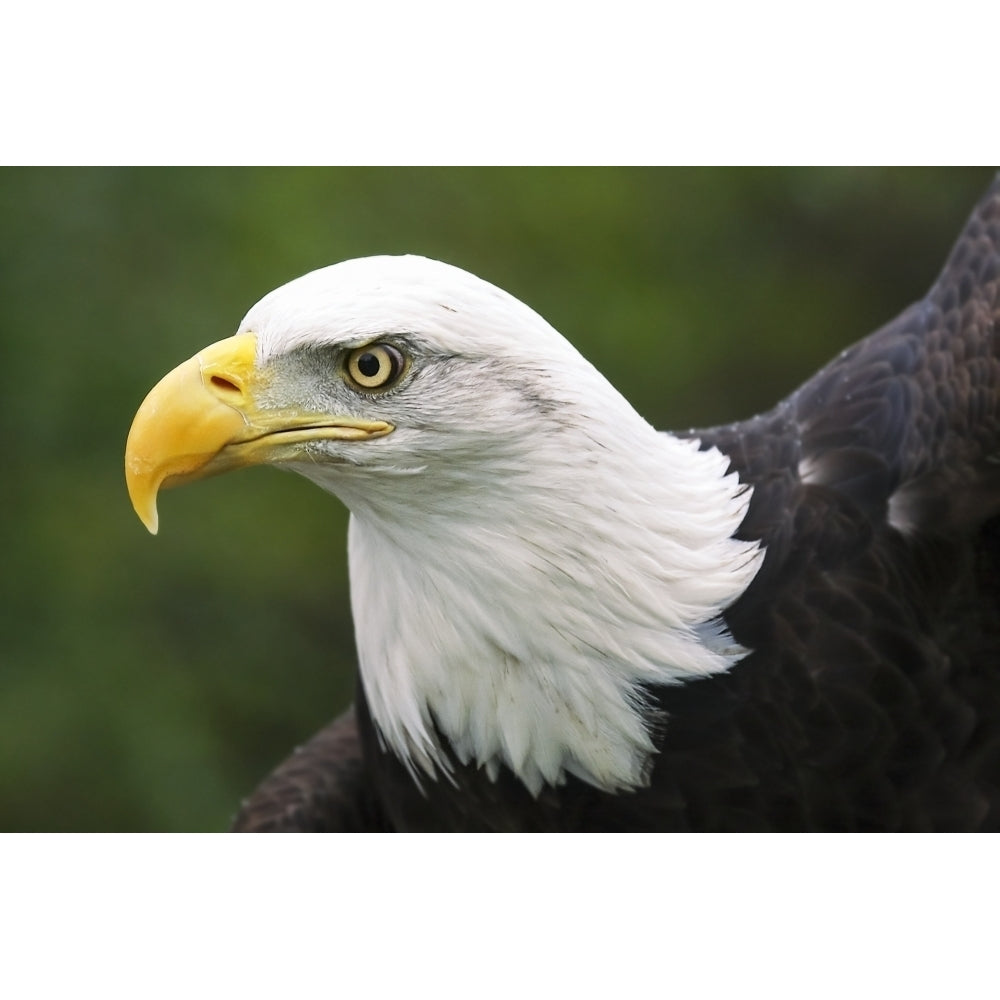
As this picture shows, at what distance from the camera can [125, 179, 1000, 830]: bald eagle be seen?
1.86 metres

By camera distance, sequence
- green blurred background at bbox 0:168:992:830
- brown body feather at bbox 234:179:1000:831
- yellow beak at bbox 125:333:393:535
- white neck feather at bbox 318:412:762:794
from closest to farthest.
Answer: yellow beak at bbox 125:333:393:535 < white neck feather at bbox 318:412:762:794 < brown body feather at bbox 234:179:1000:831 < green blurred background at bbox 0:168:992:830

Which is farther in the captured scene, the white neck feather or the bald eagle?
the white neck feather

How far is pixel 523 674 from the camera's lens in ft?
6.89

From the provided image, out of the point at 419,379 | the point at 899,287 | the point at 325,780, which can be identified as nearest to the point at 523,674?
the point at 419,379

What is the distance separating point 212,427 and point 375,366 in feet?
0.70

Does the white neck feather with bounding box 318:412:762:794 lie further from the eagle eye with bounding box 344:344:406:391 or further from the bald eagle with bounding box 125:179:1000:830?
the eagle eye with bounding box 344:344:406:391

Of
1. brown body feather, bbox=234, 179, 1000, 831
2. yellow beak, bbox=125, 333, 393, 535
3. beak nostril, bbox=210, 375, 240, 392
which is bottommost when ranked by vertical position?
brown body feather, bbox=234, 179, 1000, 831

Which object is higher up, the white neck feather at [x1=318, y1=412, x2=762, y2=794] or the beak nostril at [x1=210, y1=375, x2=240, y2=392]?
the beak nostril at [x1=210, y1=375, x2=240, y2=392]

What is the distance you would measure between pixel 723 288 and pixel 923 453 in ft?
7.80

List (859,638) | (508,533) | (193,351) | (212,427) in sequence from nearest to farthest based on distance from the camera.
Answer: (212,427) → (508,533) → (859,638) → (193,351)

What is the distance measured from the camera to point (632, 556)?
2031 millimetres

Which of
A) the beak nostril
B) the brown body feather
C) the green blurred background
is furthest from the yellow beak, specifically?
the green blurred background

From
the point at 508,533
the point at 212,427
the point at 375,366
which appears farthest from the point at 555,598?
the point at 212,427

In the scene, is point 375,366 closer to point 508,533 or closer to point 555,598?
point 508,533
